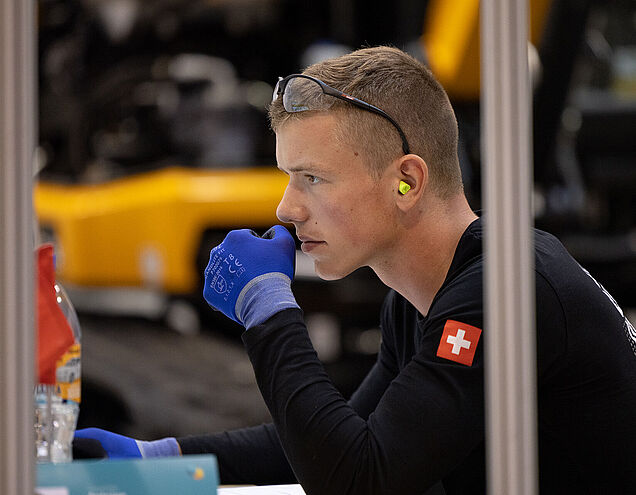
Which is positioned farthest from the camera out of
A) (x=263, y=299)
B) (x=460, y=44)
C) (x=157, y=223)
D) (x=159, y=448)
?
(x=460, y=44)

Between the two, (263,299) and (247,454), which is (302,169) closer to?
(263,299)

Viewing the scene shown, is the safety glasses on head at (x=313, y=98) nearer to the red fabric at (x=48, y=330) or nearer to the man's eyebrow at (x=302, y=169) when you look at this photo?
the man's eyebrow at (x=302, y=169)

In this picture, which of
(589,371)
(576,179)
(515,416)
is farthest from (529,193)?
(576,179)

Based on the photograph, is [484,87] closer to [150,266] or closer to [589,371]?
[589,371]

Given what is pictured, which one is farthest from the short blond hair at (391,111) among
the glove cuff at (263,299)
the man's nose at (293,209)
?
the glove cuff at (263,299)

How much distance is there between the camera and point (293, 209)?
138 cm

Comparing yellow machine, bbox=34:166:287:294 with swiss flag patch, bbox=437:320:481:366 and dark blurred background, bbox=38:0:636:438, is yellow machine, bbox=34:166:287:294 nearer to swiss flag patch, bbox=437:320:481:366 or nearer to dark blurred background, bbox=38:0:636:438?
dark blurred background, bbox=38:0:636:438

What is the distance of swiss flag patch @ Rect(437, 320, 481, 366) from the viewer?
1.19 m

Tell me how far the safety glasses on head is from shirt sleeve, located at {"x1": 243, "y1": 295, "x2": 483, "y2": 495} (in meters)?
0.35

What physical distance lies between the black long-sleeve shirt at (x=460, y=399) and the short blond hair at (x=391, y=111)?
0.49 feet

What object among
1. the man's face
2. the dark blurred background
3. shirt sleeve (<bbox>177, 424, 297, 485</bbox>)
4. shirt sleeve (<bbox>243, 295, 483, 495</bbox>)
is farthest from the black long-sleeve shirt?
the dark blurred background

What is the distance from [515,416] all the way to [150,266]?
149 inches

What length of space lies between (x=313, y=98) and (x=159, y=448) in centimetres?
63

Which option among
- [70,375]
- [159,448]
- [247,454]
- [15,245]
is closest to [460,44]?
[247,454]
